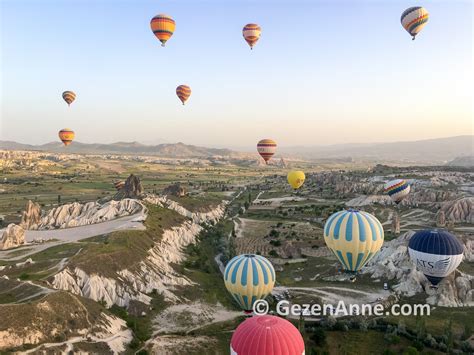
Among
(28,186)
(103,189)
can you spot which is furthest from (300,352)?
(28,186)

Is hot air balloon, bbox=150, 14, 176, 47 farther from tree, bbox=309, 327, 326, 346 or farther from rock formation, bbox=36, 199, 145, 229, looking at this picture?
tree, bbox=309, 327, 326, 346

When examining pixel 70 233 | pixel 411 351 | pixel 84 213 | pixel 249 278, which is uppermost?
pixel 84 213

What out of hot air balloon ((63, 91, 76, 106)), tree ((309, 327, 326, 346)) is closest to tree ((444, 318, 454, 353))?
tree ((309, 327, 326, 346))

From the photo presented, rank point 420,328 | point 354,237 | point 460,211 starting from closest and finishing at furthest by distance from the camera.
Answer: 1. point 354,237
2. point 420,328
3. point 460,211

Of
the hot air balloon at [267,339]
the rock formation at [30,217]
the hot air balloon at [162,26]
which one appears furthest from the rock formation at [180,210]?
the hot air balloon at [267,339]

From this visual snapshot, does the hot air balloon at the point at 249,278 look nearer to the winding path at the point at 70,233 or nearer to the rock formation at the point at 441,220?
the winding path at the point at 70,233

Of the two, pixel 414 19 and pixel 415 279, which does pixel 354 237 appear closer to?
pixel 415 279

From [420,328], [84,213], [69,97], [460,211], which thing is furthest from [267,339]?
[69,97]
